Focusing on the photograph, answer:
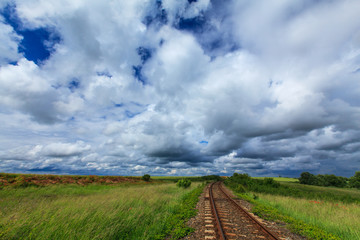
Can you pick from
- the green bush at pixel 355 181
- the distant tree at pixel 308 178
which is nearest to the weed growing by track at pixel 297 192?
the green bush at pixel 355 181

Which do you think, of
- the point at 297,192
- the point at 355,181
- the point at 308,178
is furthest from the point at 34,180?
the point at 355,181

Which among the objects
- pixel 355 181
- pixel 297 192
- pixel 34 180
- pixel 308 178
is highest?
pixel 308 178

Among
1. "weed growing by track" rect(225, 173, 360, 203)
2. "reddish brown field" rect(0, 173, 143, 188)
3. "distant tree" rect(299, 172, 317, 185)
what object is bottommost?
"weed growing by track" rect(225, 173, 360, 203)

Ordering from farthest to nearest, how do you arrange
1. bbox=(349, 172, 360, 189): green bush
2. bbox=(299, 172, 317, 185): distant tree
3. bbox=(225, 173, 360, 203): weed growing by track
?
1. bbox=(299, 172, 317, 185): distant tree
2. bbox=(349, 172, 360, 189): green bush
3. bbox=(225, 173, 360, 203): weed growing by track

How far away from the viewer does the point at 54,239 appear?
5375 mm

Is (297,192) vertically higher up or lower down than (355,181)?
lower down

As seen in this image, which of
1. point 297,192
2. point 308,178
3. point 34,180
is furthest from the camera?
point 308,178

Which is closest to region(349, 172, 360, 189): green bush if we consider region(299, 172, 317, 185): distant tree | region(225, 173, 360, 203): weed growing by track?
region(299, 172, 317, 185): distant tree

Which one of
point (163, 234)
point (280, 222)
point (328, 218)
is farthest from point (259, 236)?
point (328, 218)

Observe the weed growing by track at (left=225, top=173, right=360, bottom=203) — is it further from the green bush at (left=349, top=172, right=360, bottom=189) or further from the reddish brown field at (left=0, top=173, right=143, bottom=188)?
the green bush at (left=349, top=172, right=360, bottom=189)

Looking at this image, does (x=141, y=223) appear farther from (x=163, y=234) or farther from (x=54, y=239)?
(x=54, y=239)

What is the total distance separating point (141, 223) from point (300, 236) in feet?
23.5

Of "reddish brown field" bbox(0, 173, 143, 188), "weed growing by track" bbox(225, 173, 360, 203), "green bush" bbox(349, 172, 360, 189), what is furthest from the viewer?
"green bush" bbox(349, 172, 360, 189)

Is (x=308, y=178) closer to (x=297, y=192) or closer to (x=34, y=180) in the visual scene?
(x=297, y=192)
